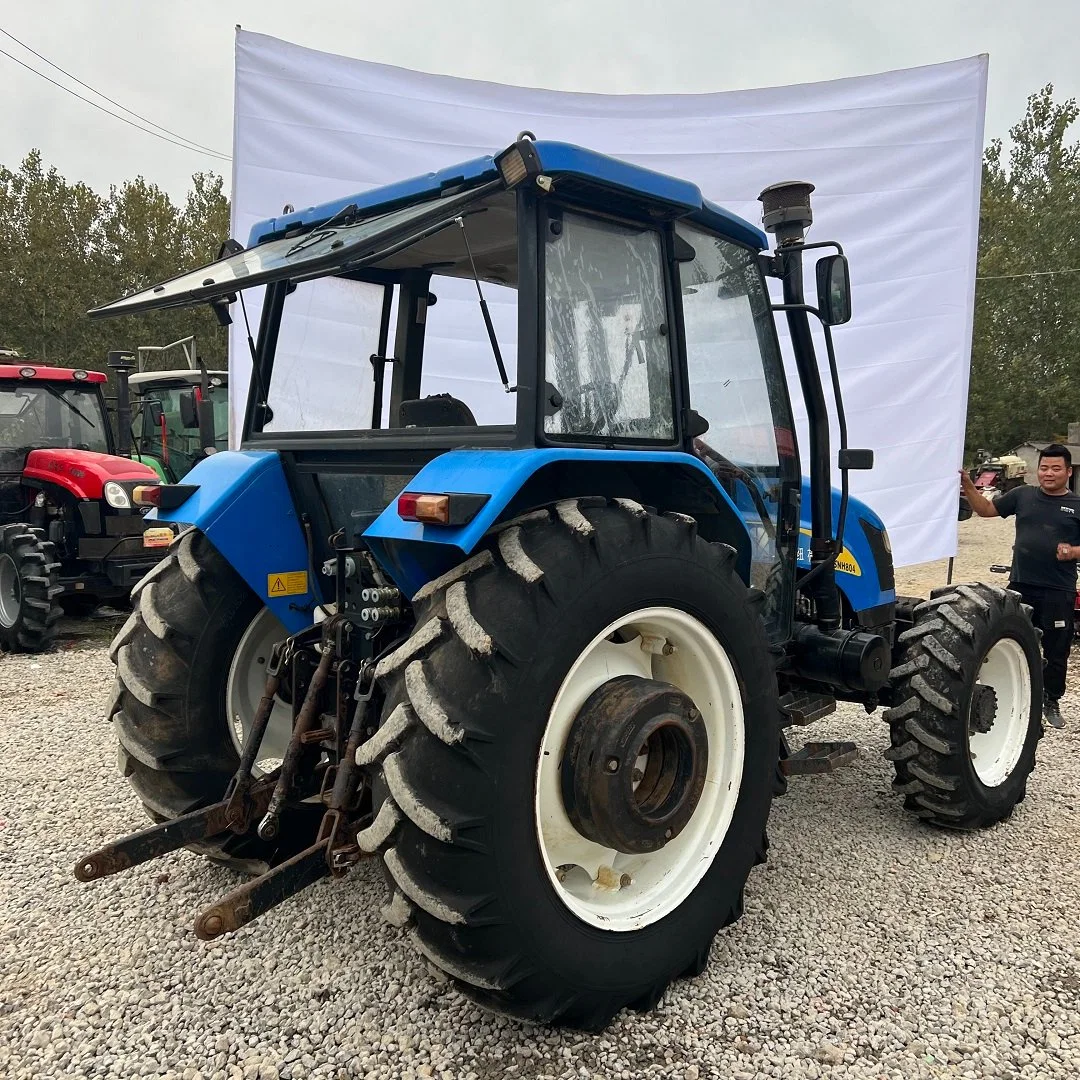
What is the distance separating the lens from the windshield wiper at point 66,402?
8243mm

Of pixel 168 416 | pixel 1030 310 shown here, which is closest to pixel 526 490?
pixel 168 416

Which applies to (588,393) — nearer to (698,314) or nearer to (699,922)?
(698,314)

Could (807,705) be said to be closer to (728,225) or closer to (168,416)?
(728,225)

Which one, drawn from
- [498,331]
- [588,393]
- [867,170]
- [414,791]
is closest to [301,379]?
[498,331]

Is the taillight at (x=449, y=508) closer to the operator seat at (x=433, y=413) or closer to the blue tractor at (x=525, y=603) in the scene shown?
the blue tractor at (x=525, y=603)

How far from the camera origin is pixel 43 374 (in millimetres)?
8148

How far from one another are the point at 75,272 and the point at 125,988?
27.9 meters

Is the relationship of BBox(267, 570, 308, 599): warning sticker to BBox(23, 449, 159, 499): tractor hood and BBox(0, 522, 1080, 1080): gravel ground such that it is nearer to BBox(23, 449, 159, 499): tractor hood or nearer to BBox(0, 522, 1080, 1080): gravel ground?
BBox(0, 522, 1080, 1080): gravel ground

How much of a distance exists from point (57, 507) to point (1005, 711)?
7603 mm

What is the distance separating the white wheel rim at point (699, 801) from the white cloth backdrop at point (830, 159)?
15.1ft

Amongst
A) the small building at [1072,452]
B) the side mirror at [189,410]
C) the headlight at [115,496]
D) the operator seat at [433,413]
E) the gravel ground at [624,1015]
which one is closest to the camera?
the gravel ground at [624,1015]

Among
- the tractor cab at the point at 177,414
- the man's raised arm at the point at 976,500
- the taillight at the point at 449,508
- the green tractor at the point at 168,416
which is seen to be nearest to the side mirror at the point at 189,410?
the green tractor at the point at 168,416

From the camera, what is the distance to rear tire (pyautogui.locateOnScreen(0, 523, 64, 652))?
22.9 ft

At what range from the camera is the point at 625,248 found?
261 cm
